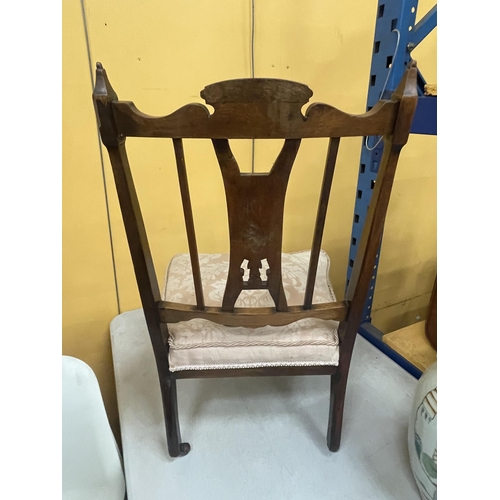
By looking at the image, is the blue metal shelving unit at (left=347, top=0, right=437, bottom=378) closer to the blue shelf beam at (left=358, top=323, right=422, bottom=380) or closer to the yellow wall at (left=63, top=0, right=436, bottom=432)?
the blue shelf beam at (left=358, top=323, right=422, bottom=380)

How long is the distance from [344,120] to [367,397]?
2.56 ft

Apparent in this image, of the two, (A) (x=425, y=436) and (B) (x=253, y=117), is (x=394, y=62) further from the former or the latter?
(A) (x=425, y=436)

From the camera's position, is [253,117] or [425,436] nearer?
[253,117]

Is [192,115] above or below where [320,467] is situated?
above

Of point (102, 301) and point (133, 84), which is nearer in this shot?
point (133, 84)

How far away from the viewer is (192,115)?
0.56 m

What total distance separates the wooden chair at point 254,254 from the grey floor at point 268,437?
61mm

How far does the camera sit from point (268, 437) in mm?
928

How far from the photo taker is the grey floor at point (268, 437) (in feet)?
2.67

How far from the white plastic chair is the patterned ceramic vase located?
0.70 m

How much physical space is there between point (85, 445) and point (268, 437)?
1.51 feet

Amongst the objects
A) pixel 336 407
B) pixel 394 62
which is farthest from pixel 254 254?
pixel 394 62
